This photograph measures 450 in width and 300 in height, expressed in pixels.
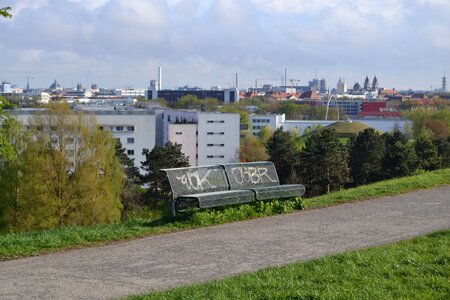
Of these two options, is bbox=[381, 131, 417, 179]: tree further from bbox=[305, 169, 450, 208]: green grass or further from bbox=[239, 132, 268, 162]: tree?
bbox=[239, 132, 268, 162]: tree

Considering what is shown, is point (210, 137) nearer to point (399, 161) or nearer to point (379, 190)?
point (399, 161)

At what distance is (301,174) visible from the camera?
145ft

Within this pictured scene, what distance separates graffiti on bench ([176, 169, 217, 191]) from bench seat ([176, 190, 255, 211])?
0.85 ft

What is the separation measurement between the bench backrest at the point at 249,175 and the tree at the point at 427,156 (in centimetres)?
2874

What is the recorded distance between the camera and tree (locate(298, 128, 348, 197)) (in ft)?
140

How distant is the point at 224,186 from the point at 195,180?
0.57 meters

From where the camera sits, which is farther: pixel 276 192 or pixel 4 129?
pixel 4 129

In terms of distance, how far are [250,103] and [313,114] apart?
37586 mm

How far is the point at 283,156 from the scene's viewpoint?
48906 mm

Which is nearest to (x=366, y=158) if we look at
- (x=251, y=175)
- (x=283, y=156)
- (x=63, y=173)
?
(x=283, y=156)

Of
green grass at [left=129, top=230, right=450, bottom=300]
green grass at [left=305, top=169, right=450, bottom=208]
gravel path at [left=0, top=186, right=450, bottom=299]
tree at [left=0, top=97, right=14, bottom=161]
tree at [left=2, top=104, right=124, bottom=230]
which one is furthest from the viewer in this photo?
tree at [left=2, top=104, right=124, bottom=230]

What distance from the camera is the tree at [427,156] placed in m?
39.7

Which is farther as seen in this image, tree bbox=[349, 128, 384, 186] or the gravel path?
tree bbox=[349, 128, 384, 186]

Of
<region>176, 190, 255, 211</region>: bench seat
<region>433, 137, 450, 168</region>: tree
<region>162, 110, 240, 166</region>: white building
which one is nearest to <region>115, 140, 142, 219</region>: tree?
<region>433, 137, 450, 168</region>: tree
